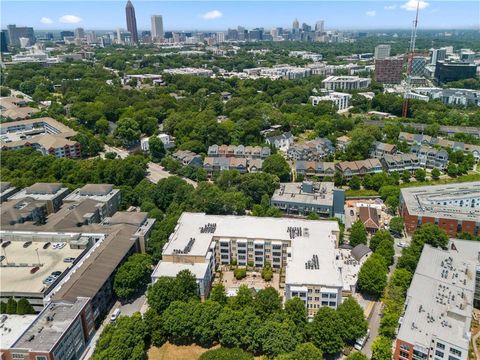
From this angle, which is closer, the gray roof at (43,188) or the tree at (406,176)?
the gray roof at (43,188)

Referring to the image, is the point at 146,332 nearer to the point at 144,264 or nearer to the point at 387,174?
the point at 144,264

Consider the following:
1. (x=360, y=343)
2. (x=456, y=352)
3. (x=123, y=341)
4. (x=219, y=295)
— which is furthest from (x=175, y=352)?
(x=456, y=352)

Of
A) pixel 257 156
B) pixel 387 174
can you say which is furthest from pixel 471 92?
pixel 257 156

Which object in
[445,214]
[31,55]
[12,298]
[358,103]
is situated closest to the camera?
[12,298]

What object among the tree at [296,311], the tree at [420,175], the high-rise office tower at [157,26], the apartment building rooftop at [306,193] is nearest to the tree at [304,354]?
the tree at [296,311]

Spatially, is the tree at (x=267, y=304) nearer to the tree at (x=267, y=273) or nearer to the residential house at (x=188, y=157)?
the tree at (x=267, y=273)

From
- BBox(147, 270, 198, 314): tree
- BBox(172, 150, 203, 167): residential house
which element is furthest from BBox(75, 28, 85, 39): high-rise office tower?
BBox(147, 270, 198, 314): tree

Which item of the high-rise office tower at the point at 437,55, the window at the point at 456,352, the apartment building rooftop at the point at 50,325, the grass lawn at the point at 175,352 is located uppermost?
the high-rise office tower at the point at 437,55

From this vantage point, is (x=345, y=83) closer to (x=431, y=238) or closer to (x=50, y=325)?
(x=431, y=238)
